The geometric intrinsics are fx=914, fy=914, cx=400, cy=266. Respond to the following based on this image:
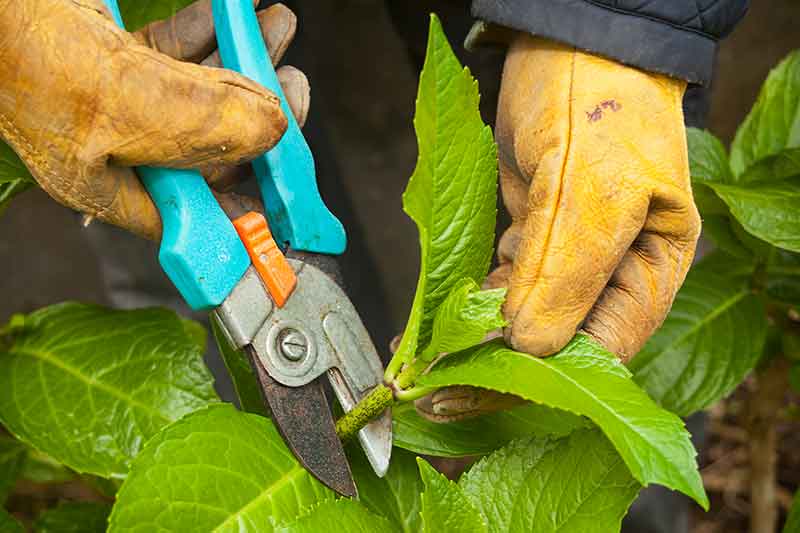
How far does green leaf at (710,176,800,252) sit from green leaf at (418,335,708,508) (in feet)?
1.01

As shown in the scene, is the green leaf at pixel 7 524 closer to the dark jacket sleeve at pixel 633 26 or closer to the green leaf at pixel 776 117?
the dark jacket sleeve at pixel 633 26

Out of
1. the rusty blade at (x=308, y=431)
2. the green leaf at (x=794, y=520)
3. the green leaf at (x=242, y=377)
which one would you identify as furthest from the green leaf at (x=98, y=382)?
the green leaf at (x=794, y=520)

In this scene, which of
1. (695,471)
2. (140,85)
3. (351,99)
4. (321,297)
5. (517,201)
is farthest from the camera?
(351,99)

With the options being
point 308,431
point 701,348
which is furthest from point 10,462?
point 701,348

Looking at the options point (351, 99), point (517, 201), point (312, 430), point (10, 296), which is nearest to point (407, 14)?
point (517, 201)

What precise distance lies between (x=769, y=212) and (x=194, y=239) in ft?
2.07

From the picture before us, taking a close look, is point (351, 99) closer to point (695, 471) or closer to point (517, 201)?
point (517, 201)

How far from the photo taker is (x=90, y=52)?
2.52 feet

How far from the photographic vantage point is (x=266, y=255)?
854 mm

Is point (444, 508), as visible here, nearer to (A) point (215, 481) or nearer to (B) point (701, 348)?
(A) point (215, 481)

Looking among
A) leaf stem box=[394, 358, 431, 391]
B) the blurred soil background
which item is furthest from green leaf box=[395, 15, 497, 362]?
the blurred soil background

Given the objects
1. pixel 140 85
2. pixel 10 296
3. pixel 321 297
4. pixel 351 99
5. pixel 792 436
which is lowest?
pixel 792 436

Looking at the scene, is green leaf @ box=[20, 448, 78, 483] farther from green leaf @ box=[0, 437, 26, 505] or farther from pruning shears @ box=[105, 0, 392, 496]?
pruning shears @ box=[105, 0, 392, 496]

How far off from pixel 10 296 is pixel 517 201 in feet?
5.55
